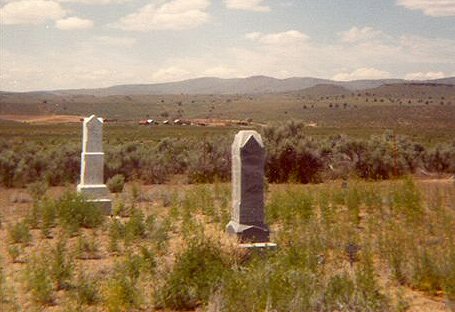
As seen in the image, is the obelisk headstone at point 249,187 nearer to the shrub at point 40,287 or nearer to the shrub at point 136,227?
the shrub at point 136,227

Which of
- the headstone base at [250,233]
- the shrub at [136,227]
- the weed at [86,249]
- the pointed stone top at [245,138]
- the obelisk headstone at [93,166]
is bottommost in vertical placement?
the weed at [86,249]

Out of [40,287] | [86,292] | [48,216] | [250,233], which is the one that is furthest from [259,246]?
[48,216]

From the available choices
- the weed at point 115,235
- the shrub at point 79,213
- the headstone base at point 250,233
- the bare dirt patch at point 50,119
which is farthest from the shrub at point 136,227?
the bare dirt patch at point 50,119

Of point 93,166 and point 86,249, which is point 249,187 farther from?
point 93,166

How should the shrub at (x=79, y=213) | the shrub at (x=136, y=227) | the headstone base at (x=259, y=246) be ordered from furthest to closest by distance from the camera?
the shrub at (x=79, y=213) → the shrub at (x=136, y=227) → the headstone base at (x=259, y=246)

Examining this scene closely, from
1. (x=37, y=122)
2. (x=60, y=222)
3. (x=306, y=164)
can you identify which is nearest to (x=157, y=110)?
(x=37, y=122)

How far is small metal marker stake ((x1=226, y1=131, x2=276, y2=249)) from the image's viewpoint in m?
9.34

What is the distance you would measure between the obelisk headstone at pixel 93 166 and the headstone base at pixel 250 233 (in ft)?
18.3

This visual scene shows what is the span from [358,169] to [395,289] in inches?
679

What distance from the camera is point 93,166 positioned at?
1409 centimetres

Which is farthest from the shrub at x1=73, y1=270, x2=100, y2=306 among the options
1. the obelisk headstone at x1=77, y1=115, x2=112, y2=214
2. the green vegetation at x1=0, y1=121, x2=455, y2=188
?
the green vegetation at x1=0, y1=121, x2=455, y2=188

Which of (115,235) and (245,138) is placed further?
(115,235)

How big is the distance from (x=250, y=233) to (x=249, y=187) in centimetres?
85

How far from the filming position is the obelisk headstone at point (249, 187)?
9.34 metres
